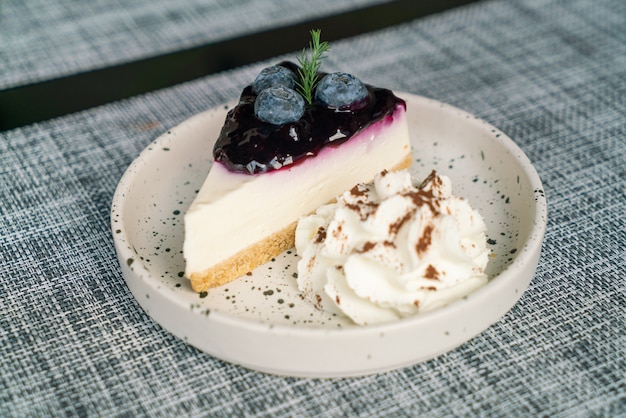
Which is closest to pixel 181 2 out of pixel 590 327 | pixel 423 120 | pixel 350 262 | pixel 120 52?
pixel 120 52

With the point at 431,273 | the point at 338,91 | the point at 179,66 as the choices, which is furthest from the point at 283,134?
the point at 179,66

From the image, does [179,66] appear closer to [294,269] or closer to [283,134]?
[283,134]

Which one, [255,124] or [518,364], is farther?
[255,124]

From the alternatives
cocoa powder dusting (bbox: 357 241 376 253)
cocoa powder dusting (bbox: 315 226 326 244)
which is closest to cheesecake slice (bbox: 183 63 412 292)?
cocoa powder dusting (bbox: 315 226 326 244)

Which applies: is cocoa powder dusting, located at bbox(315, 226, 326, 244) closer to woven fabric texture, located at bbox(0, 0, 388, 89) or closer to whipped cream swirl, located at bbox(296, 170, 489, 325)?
whipped cream swirl, located at bbox(296, 170, 489, 325)

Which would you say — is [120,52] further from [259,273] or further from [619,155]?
[619,155]

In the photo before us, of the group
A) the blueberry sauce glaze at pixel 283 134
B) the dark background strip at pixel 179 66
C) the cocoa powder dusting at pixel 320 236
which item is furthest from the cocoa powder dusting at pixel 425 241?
the dark background strip at pixel 179 66
